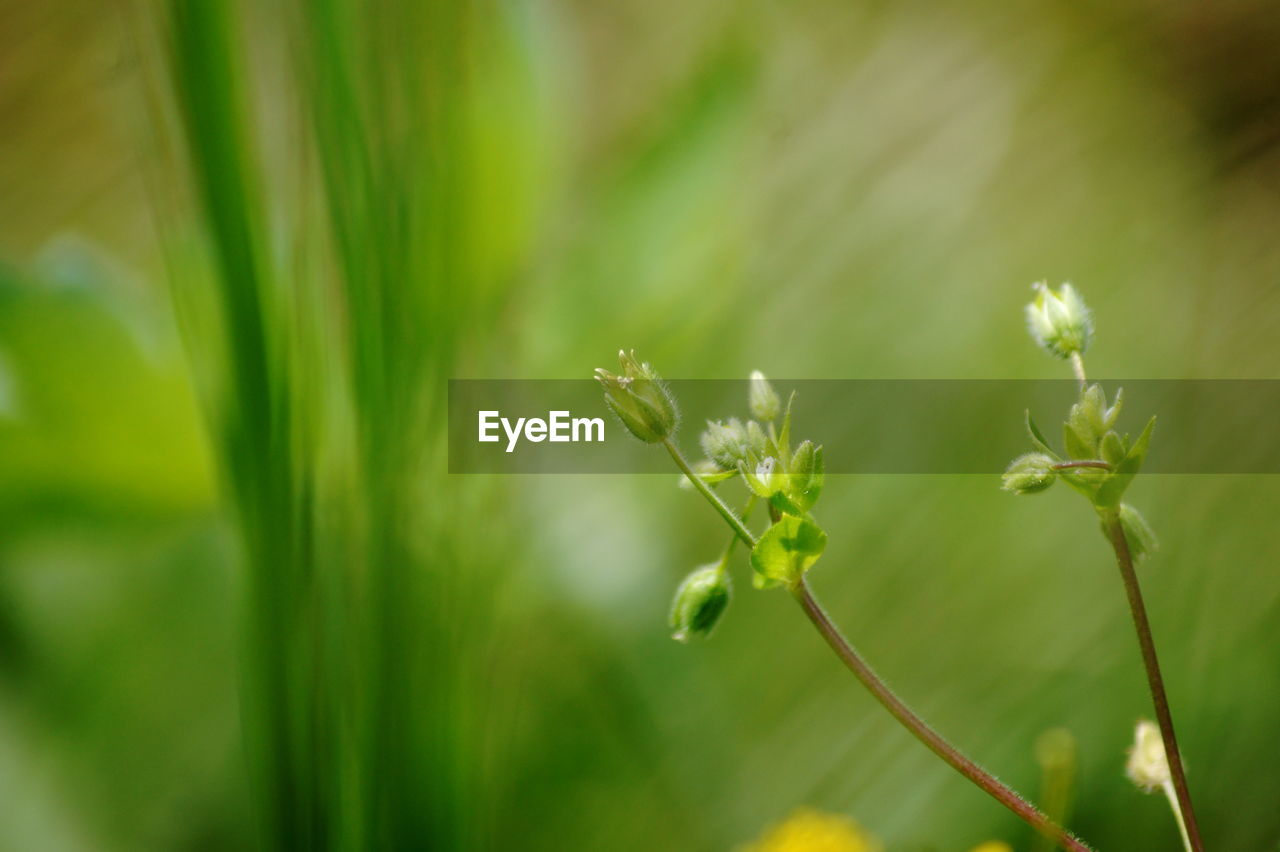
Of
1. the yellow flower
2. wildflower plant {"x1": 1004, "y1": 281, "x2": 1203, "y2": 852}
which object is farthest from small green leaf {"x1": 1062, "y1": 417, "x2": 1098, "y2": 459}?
the yellow flower

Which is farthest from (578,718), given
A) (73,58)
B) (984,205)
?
(73,58)

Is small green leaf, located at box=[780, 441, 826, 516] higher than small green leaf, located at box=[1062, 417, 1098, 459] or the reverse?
higher

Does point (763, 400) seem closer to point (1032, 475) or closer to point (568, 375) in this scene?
point (1032, 475)

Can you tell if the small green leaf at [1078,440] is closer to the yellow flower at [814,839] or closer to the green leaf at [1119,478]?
the green leaf at [1119,478]

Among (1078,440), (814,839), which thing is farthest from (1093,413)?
(814,839)

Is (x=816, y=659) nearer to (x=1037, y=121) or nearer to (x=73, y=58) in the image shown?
(x=1037, y=121)

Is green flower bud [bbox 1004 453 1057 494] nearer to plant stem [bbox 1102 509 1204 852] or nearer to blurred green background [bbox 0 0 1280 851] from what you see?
plant stem [bbox 1102 509 1204 852]

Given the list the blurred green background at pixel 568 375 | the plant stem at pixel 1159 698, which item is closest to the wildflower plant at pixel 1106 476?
the plant stem at pixel 1159 698
